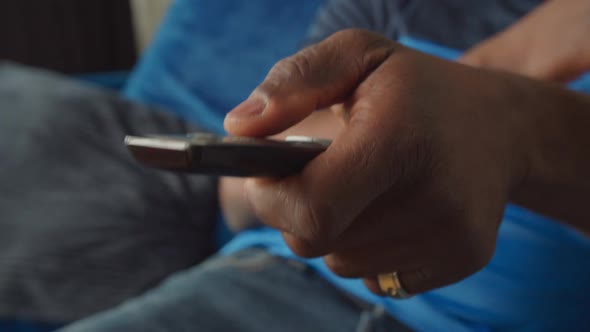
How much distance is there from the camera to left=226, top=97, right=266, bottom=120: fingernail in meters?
0.29

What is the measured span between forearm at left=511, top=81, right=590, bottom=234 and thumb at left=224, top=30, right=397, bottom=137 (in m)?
0.14

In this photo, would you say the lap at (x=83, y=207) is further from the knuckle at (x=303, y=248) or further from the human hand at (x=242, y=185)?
the knuckle at (x=303, y=248)

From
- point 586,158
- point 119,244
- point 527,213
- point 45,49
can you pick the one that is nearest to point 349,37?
point 586,158

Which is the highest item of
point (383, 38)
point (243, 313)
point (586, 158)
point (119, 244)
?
point (383, 38)

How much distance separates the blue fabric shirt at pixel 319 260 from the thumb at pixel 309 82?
0.94 feet

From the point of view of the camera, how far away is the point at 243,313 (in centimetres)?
57

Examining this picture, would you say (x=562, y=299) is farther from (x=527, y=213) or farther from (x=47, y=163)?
(x=47, y=163)

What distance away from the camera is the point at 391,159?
0.30 m

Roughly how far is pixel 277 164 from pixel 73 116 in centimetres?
87

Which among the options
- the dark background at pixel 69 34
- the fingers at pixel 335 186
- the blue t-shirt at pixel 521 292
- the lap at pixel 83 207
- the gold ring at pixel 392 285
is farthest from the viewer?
the dark background at pixel 69 34

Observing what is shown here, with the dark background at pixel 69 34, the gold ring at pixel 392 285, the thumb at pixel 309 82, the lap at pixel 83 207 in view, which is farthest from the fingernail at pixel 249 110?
the dark background at pixel 69 34

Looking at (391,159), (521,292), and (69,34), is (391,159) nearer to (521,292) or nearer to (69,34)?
(521,292)

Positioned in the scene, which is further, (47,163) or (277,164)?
(47,163)

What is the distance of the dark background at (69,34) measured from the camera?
1.68 metres
